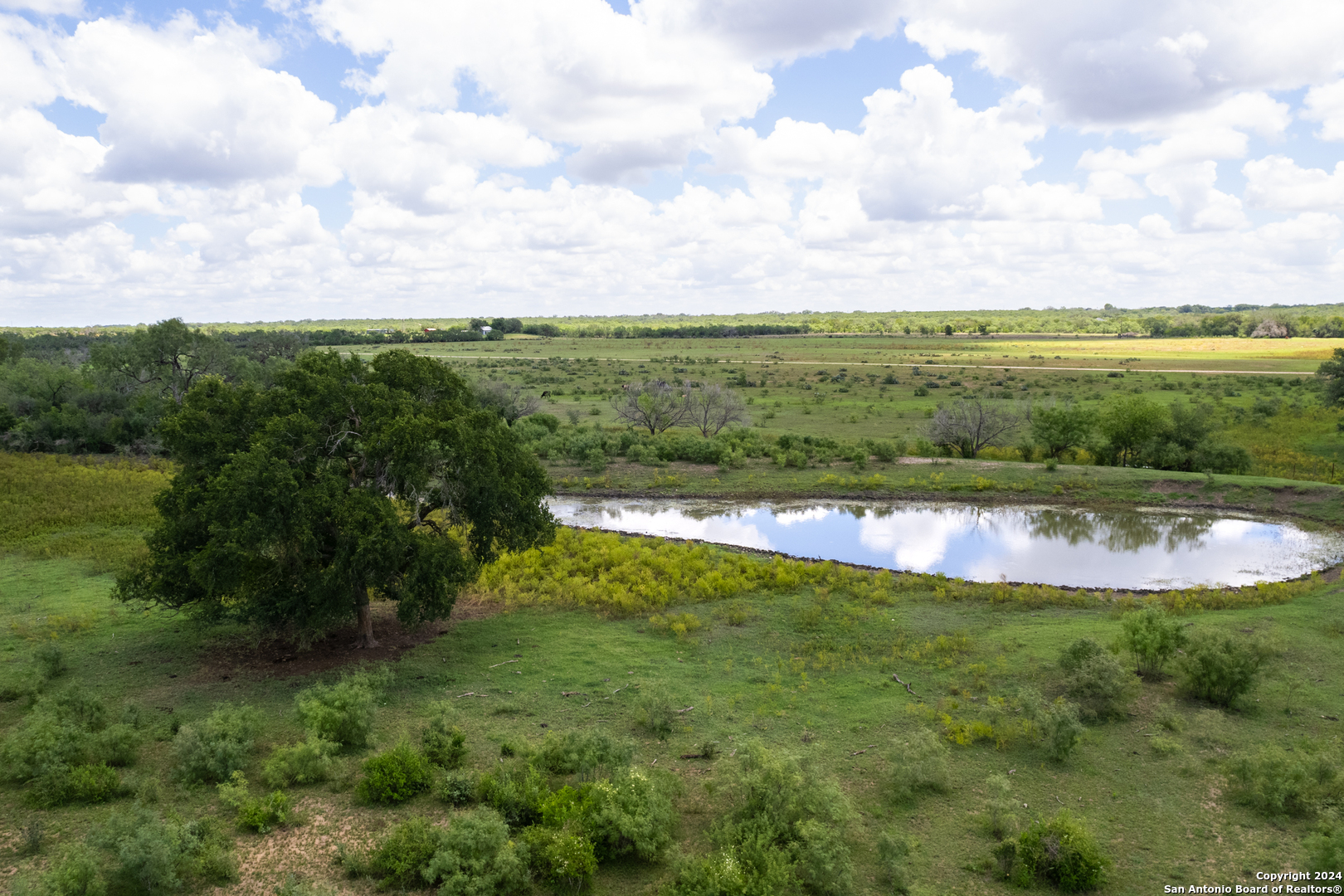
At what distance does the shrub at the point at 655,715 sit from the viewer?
42.9 ft

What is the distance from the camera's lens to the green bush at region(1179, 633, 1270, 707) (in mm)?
13656

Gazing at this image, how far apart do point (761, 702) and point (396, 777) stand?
6.71 meters

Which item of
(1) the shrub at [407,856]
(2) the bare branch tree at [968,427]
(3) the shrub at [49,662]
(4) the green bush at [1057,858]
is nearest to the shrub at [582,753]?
(1) the shrub at [407,856]

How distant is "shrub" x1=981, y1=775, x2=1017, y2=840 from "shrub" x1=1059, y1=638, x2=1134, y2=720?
344 centimetres

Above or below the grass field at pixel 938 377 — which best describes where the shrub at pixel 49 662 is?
below

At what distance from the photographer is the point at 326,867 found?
9.48 metres

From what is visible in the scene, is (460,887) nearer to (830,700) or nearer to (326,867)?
(326,867)

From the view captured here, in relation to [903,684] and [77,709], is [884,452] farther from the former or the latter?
[77,709]

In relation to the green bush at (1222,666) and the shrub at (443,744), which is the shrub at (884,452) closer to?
the green bush at (1222,666)

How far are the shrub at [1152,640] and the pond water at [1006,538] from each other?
8286 millimetres

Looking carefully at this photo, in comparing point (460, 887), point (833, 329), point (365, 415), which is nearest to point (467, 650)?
point (365, 415)

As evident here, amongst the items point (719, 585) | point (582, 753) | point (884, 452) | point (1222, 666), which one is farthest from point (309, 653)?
point (884, 452)

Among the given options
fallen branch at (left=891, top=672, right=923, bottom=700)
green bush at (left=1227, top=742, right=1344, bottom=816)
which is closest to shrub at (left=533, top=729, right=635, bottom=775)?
fallen branch at (left=891, top=672, right=923, bottom=700)

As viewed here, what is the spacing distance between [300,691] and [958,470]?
3122 centimetres
